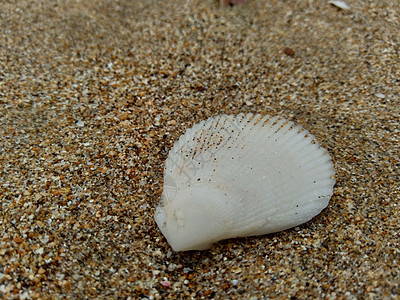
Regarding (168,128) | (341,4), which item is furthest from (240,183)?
(341,4)

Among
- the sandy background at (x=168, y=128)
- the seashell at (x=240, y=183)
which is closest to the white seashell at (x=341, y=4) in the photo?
the sandy background at (x=168, y=128)

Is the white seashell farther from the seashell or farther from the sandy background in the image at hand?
the seashell

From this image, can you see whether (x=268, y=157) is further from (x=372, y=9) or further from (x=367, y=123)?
(x=372, y=9)

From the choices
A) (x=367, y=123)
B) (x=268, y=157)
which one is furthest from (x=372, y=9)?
(x=268, y=157)

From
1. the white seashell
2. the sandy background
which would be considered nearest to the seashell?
the sandy background

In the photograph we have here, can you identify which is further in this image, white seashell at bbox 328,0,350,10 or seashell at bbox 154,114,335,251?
white seashell at bbox 328,0,350,10

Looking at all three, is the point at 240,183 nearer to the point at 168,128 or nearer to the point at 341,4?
the point at 168,128

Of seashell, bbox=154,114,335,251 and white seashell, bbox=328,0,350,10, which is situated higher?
white seashell, bbox=328,0,350,10
